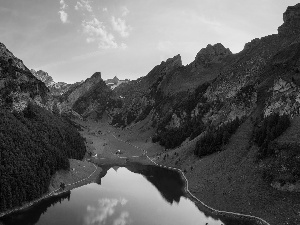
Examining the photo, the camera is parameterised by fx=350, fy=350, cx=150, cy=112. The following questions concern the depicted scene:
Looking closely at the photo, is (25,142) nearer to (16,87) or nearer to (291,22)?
(16,87)

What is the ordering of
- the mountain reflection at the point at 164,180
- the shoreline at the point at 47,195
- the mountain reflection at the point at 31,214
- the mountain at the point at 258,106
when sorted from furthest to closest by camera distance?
1. the mountain reflection at the point at 164,180
2. the mountain at the point at 258,106
3. the shoreline at the point at 47,195
4. the mountain reflection at the point at 31,214

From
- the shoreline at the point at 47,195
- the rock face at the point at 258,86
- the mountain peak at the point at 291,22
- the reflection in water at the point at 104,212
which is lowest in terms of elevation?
the reflection in water at the point at 104,212

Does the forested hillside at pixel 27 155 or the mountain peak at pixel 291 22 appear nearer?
the forested hillside at pixel 27 155

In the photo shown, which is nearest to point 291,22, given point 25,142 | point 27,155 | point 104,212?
point 104,212

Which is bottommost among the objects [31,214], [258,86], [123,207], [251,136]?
[123,207]

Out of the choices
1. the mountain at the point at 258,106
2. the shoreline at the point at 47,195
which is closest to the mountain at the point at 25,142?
the shoreline at the point at 47,195

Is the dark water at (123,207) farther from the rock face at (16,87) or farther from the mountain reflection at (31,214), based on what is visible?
the rock face at (16,87)

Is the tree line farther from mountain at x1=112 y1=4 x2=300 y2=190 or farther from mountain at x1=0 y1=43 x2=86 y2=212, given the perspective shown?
mountain at x1=0 y1=43 x2=86 y2=212

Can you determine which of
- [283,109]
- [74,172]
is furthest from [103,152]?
[283,109]
